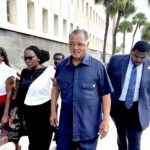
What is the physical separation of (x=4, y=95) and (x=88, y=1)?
3089 cm

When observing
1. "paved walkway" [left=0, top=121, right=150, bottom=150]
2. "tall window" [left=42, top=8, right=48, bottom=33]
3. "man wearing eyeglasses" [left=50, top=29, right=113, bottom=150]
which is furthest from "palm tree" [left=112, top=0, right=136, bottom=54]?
"man wearing eyeglasses" [left=50, top=29, right=113, bottom=150]

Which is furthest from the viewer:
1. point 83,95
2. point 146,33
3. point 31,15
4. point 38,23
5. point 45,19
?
point 146,33

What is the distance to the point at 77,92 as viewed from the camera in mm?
3084

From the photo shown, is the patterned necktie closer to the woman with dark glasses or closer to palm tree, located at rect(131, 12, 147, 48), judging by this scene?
the woman with dark glasses

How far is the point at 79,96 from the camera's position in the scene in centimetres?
308

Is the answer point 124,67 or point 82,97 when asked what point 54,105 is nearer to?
point 82,97

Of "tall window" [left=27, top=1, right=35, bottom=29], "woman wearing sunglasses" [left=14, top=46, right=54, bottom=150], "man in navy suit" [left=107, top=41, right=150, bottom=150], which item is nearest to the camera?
"woman wearing sunglasses" [left=14, top=46, right=54, bottom=150]

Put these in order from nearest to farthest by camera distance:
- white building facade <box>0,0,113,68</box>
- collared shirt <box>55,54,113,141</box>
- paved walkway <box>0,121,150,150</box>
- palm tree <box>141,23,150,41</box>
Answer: collared shirt <box>55,54,113,141</box> → paved walkway <box>0,121,150,150</box> → white building facade <box>0,0,113,68</box> → palm tree <box>141,23,150,41</box>

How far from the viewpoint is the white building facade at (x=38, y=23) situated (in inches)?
578

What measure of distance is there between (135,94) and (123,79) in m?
0.22

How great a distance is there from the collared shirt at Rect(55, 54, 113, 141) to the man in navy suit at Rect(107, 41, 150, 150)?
2.85 feet

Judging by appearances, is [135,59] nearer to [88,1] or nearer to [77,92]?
[77,92]

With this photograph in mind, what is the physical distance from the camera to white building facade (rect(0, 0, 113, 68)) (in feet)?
48.2

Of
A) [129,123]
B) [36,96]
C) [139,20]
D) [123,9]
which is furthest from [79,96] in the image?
[139,20]
